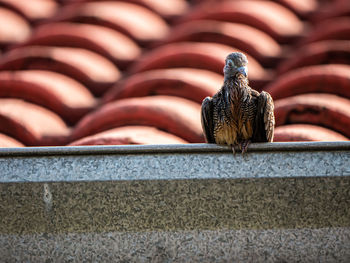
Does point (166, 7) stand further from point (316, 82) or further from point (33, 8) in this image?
point (316, 82)

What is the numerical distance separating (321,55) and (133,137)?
1.21 metres

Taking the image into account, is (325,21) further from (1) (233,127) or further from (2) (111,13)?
(1) (233,127)

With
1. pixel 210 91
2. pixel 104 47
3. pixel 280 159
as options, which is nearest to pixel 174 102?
pixel 210 91

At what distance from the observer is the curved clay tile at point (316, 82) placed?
Result: 204 centimetres

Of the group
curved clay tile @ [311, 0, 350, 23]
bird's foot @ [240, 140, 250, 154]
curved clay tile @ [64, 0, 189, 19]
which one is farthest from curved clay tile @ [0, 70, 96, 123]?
curved clay tile @ [311, 0, 350, 23]

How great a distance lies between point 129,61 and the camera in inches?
112

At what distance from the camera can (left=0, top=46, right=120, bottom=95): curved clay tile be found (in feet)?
8.47

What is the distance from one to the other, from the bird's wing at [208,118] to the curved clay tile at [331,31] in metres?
1.32

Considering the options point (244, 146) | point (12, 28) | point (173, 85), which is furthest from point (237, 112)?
point (12, 28)

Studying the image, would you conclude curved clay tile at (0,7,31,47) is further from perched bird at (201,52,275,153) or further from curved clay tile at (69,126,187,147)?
perched bird at (201,52,275,153)

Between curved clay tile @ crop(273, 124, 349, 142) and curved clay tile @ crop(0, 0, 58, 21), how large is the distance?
2368mm

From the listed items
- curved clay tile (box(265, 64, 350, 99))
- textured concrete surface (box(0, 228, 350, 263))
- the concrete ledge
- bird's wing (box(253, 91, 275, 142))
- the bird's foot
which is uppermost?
curved clay tile (box(265, 64, 350, 99))

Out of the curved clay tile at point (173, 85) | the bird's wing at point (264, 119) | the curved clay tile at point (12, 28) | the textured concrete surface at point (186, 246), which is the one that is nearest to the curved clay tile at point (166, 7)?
the curved clay tile at point (12, 28)

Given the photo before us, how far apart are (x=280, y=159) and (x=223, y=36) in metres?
1.58
